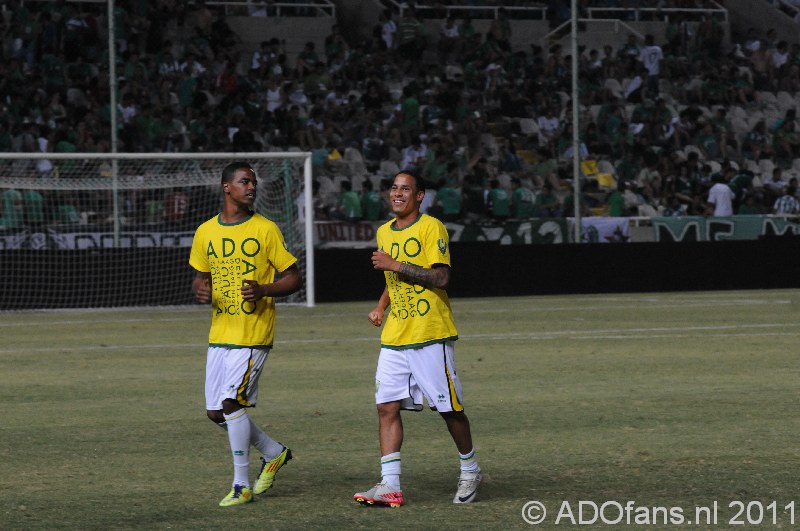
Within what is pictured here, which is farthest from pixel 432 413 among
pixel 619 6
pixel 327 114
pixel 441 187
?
pixel 619 6

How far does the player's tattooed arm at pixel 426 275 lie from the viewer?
763 centimetres

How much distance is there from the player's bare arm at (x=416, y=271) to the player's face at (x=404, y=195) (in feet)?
0.88

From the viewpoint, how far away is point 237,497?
7684 mm

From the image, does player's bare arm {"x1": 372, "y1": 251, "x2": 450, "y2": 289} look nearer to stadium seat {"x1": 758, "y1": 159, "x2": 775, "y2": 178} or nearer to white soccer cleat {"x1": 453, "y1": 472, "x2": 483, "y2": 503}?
white soccer cleat {"x1": 453, "y1": 472, "x2": 483, "y2": 503}

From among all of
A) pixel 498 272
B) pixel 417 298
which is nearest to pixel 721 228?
pixel 498 272

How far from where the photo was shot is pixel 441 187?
3027 cm

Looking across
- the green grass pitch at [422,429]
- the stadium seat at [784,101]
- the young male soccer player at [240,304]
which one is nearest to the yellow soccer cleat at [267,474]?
the young male soccer player at [240,304]

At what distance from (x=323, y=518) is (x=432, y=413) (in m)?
4.39

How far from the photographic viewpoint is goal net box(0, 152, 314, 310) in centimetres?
2444

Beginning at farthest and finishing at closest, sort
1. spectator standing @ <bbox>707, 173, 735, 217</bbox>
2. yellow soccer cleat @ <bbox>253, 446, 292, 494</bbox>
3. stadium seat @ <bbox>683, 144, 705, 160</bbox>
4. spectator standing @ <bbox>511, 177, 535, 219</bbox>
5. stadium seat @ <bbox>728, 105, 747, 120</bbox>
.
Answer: stadium seat @ <bbox>728, 105, 747, 120</bbox>, stadium seat @ <bbox>683, 144, 705, 160</bbox>, spectator standing @ <bbox>707, 173, 735, 217</bbox>, spectator standing @ <bbox>511, 177, 535, 219</bbox>, yellow soccer cleat @ <bbox>253, 446, 292, 494</bbox>

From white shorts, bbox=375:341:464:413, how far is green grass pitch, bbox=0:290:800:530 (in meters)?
0.54

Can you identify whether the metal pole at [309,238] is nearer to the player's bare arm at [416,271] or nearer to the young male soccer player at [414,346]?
the young male soccer player at [414,346]

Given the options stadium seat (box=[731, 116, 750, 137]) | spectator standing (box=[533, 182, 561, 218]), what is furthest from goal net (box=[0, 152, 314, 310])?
stadium seat (box=[731, 116, 750, 137])

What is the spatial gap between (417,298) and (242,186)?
1113mm
